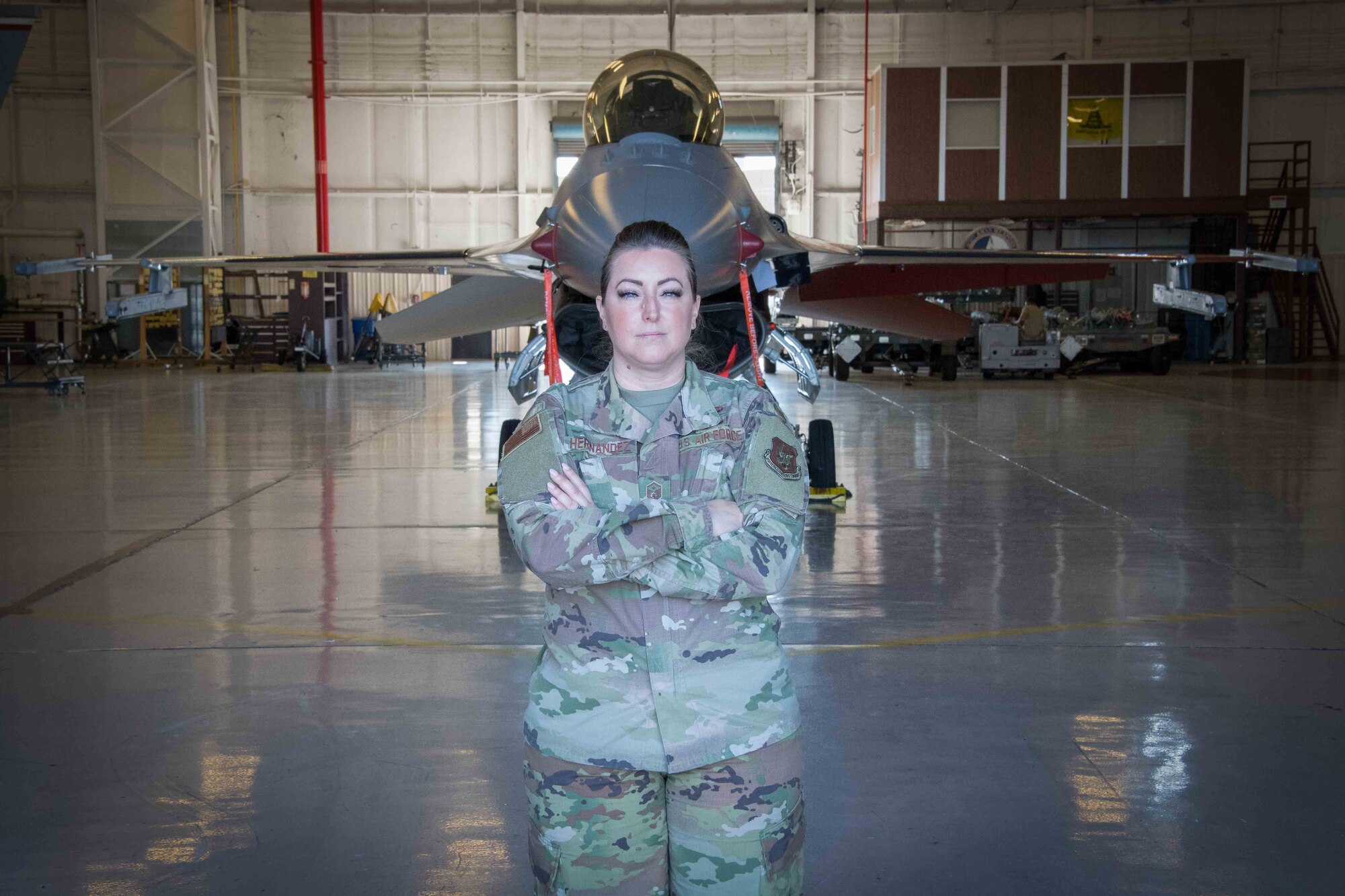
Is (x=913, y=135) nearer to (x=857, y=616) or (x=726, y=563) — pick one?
(x=857, y=616)

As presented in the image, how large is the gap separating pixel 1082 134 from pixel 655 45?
11143 mm

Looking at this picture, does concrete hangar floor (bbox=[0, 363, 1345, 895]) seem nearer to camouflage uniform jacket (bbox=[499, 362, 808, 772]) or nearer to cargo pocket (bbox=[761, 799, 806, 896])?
cargo pocket (bbox=[761, 799, 806, 896])

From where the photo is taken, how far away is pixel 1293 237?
28.3m

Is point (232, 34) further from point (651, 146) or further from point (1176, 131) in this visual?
point (651, 146)

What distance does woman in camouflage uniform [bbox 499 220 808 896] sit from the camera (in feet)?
7.20

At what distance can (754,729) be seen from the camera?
2232mm

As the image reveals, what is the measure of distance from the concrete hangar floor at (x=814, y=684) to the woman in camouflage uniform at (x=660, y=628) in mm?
710

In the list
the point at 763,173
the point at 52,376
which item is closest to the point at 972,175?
the point at 763,173

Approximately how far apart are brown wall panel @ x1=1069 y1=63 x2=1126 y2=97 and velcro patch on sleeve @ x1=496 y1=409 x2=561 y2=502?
88.8ft

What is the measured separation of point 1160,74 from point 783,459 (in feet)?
90.7

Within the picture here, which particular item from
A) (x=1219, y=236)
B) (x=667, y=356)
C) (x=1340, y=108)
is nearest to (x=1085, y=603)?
(x=667, y=356)

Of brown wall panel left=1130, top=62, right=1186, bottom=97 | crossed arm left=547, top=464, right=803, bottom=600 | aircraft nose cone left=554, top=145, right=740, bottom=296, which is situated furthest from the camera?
brown wall panel left=1130, top=62, right=1186, bottom=97

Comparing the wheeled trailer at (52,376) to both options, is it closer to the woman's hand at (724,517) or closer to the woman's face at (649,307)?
the woman's face at (649,307)

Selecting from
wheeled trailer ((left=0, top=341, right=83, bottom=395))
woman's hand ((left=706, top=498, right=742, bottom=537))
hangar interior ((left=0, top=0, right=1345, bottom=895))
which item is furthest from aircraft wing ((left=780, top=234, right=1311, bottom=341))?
wheeled trailer ((left=0, top=341, right=83, bottom=395))
